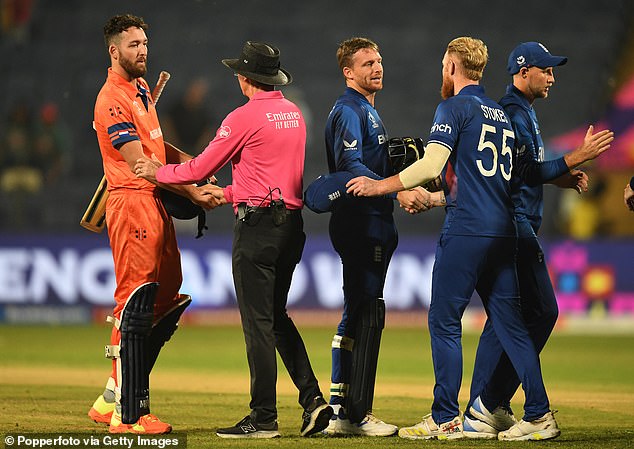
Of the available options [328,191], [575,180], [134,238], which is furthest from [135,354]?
[575,180]

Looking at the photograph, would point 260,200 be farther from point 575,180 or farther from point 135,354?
point 575,180

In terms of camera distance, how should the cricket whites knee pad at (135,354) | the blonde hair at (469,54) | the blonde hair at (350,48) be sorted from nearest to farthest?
the cricket whites knee pad at (135,354) < the blonde hair at (469,54) < the blonde hair at (350,48)

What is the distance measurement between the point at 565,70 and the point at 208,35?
7.25 metres

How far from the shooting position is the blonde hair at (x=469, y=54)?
6.96 meters

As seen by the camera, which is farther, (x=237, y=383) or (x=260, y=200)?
(x=237, y=383)

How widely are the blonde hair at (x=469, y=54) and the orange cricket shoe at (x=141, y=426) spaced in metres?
2.91

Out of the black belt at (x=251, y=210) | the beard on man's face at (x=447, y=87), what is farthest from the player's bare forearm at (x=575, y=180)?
the black belt at (x=251, y=210)

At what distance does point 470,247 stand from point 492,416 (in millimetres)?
1218

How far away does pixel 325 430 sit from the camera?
7.20 meters

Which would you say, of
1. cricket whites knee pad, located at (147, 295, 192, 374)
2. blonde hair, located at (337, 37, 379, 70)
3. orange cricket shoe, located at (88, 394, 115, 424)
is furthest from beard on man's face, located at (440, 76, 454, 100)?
orange cricket shoe, located at (88, 394, 115, 424)

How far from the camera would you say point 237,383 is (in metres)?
10.2

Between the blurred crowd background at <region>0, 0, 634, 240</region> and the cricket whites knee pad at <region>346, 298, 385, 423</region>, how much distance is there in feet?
36.1

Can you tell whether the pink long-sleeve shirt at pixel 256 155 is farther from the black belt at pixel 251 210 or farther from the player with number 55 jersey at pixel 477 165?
the player with number 55 jersey at pixel 477 165

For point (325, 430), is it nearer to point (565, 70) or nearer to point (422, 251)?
point (422, 251)
